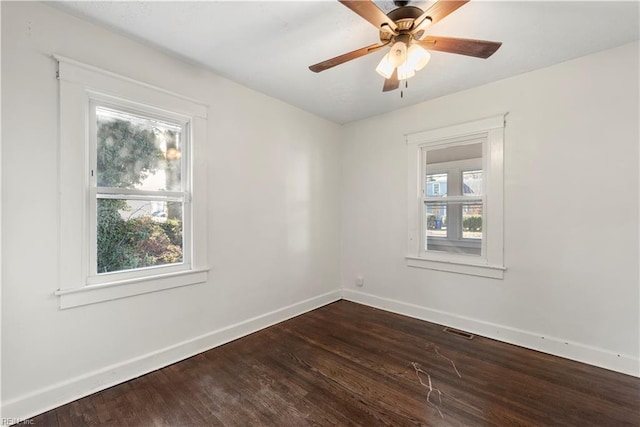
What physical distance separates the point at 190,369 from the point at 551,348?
3.11 m

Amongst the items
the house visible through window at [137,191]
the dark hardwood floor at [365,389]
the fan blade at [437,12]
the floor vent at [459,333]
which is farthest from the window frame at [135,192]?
the floor vent at [459,333]

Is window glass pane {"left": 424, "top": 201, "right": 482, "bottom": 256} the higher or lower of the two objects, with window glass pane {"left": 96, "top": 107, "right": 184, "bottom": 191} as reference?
lower

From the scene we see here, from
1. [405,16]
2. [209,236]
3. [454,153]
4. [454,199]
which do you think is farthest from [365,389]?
[454,153]

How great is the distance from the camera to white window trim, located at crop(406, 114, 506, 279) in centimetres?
275

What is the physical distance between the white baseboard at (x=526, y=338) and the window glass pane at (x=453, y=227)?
725 mm

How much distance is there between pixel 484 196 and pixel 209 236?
9.17ft

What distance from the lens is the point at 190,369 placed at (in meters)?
2.22

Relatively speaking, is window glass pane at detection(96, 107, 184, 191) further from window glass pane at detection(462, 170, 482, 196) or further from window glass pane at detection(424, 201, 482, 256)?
window glass pane at detection(462, 170, 482, 196)

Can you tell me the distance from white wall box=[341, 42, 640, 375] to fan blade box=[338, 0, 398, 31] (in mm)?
1812

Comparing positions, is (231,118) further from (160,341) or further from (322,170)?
(160,341)

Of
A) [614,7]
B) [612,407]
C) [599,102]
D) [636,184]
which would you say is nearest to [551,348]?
[612,407]

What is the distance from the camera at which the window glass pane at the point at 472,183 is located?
2.95 metres

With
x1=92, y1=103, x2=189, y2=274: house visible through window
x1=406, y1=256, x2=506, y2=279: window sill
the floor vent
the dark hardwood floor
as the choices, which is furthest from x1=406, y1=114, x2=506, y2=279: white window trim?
x1=92, y1=103, x2=189, y2=274: house visible through window

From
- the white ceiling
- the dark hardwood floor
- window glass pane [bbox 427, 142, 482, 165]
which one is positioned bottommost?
the dark hardwood floor
